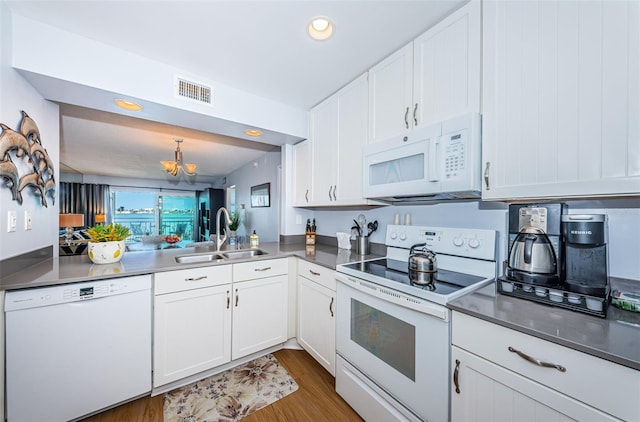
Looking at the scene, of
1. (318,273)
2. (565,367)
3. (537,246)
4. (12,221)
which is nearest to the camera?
(565,367)

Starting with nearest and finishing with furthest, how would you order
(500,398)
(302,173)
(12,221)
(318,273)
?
1. (500,398)
2. (12,221)
3. (318,273)
4. (302,173)

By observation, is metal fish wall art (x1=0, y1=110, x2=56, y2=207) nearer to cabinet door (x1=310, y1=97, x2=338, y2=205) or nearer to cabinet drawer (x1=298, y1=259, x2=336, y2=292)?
cabinet drawer (x1=298, y1=259, x2=336, y2=292)

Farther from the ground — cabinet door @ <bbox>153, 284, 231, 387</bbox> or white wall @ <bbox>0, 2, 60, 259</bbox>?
white wall @ <bbox>0, 2, 60, 259</bbox>

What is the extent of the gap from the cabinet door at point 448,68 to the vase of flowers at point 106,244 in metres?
2.18

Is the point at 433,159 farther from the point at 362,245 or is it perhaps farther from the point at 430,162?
the point at 362,245

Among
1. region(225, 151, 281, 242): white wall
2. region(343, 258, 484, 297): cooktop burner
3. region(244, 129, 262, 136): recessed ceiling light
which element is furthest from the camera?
region(225, 151, 281, 242): white wall

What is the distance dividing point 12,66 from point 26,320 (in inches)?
53.6

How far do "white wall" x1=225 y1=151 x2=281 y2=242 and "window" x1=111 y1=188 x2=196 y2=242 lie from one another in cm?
310

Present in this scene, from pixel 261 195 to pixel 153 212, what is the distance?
4.88m

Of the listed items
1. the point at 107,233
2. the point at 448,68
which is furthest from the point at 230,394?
the point at 448,68

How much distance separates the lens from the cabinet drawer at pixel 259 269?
75.7 inches

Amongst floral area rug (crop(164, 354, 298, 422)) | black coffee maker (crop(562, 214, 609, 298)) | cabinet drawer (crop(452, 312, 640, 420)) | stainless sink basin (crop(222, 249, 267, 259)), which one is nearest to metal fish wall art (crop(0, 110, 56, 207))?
stainless sink basin (crop(222, 249, 267, 259))

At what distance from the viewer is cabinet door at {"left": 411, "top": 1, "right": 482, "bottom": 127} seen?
4.08ft

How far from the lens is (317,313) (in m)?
1.93
